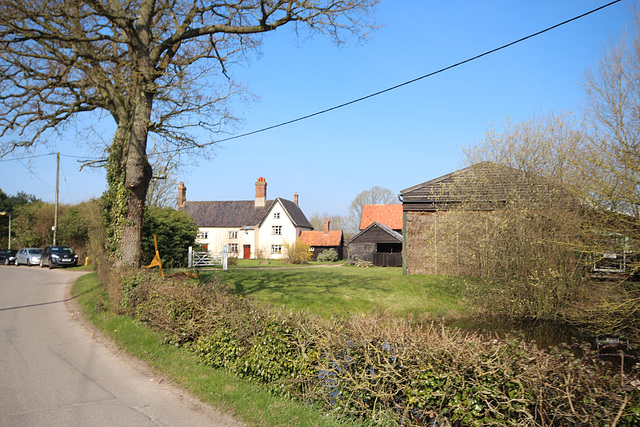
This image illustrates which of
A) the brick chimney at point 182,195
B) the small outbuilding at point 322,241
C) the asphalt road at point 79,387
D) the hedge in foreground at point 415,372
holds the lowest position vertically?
the asphalt road at point 79,387

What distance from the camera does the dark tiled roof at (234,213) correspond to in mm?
61750

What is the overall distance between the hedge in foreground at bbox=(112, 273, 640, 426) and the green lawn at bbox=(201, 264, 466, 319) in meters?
8.52

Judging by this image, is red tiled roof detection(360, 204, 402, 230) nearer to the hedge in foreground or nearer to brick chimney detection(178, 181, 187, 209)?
brick chimney detection(178, 181, 187, 209)

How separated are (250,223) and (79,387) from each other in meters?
55.3

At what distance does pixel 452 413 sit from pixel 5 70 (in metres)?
15.6

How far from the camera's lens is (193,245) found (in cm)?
3138

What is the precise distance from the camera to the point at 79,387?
673cm

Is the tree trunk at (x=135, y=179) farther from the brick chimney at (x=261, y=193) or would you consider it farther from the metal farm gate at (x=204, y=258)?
the brick chimney at (x=261, y=193)

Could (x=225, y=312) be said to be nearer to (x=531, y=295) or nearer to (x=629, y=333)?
(x=629, y=333)

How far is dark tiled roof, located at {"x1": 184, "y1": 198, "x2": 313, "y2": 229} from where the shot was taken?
203 ft

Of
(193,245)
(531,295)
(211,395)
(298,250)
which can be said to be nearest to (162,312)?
(211,395)

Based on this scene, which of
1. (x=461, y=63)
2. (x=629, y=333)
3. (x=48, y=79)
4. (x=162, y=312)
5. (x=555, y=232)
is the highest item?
(x=48, y=79)

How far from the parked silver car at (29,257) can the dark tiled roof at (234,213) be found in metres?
23.8

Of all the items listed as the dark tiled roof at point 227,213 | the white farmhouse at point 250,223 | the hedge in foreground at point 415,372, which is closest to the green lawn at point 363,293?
the hedge in foreground at point 415,372
